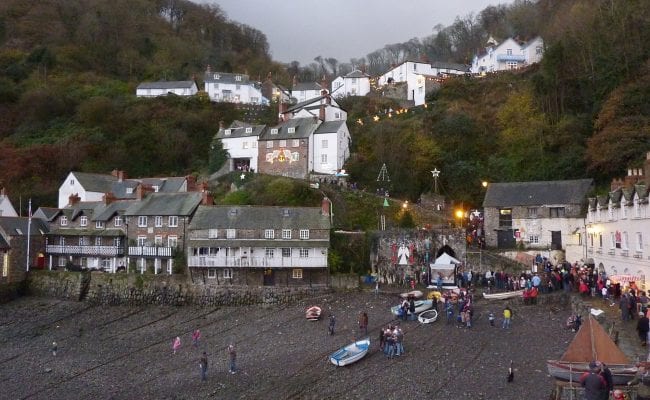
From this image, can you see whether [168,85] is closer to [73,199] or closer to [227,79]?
[227,79]

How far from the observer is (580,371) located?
472 inches

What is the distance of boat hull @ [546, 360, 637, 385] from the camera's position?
39.0 feet

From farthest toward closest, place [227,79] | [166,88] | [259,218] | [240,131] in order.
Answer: [227,79] → [166,88] → [240,131] → [259,218]

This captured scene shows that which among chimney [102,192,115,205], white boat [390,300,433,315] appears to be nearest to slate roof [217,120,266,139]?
chimney [102,192,115,205]

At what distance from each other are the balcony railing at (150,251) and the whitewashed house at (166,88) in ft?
110

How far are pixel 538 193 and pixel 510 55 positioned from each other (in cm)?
3456

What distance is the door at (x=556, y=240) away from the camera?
33.9m

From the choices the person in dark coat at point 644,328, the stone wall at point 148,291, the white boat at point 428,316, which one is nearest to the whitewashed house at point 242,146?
the stone wall at point 148,291

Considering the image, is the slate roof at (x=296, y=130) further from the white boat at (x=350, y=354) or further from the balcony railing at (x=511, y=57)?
the balcony railing at (x=511, y=57)

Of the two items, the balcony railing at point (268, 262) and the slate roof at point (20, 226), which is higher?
the slate roof at point (20, 226)

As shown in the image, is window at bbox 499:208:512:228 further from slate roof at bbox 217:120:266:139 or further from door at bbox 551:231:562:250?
slate roof at bbox 217:120:266:139

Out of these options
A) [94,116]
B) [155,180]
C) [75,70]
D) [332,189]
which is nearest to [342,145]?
[332,189]

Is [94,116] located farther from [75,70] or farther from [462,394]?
[462,394]

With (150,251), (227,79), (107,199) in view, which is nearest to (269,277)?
(150,251)
